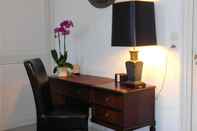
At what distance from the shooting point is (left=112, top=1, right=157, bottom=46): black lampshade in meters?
2.63

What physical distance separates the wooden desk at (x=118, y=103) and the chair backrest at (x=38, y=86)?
356 mm

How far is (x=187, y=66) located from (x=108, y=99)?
80cm

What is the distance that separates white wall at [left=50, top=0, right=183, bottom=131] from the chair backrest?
831mm

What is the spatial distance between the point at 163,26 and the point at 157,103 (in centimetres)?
78

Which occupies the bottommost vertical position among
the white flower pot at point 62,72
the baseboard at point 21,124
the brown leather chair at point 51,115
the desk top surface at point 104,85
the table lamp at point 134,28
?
the baseboard at point 21,124

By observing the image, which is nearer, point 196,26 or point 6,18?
point 196,26

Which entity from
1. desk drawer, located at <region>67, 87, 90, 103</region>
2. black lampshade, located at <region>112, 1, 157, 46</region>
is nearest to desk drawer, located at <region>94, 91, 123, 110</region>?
desk drawer, located at <region>67, 87, 90, 103</region>

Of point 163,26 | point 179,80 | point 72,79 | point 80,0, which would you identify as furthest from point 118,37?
point 80,0

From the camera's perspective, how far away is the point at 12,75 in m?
4.02

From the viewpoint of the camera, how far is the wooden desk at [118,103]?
8.64 feet

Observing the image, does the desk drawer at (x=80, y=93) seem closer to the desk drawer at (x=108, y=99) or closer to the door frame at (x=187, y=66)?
the desk drawer at (x=108, y=99)

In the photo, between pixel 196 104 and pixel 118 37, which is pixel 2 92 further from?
pixel 196 104

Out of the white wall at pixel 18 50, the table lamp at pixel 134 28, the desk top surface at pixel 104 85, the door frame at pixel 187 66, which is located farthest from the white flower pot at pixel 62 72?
the door frame at pixel 187 66

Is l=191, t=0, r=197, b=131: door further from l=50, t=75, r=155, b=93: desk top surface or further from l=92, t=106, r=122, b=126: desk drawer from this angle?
l=92, t=106, r=122, b=126: desk drawer
